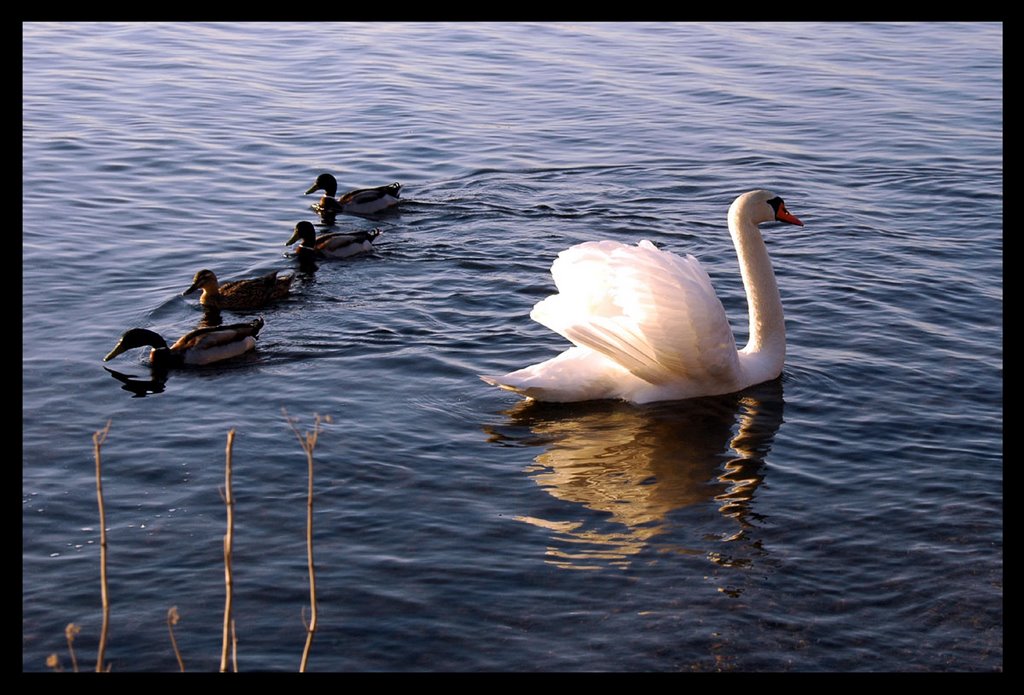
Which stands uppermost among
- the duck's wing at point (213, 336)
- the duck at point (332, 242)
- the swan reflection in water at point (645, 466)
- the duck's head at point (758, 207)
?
the duck's head at point (758, 207)

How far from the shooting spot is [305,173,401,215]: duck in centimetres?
1553

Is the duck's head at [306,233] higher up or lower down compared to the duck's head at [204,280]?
higher up

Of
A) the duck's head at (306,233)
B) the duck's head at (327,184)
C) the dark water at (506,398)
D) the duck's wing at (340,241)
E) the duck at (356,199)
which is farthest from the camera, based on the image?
the duck's head at (327,184)

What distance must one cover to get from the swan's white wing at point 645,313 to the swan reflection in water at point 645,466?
1.26ft

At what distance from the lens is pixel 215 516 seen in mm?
8500

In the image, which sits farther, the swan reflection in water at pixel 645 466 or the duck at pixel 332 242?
the duck at pixel 332 242

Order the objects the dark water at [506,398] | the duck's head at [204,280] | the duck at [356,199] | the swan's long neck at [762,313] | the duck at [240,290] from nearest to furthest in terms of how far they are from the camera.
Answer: the dark water at [506,398]
the swan's long neck at [762,313]
the duck at [240,290]
the duck's head at [204,280]
the duck at [356,199]

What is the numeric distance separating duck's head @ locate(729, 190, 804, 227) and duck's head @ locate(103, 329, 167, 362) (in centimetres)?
483

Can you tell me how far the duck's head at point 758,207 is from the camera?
11133 millimetres

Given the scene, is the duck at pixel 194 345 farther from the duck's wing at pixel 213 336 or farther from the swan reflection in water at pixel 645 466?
the swan reflection in water at pixel 645 466

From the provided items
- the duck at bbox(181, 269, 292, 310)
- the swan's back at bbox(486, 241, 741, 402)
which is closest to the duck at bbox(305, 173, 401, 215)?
the duck at bbox(181, 269, 292, 310)

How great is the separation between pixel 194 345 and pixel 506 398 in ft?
8.96

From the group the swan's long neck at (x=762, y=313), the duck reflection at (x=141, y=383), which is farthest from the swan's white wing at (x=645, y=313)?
the duck reflection at (x=141, y=383)

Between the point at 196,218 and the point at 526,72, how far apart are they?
897cm
